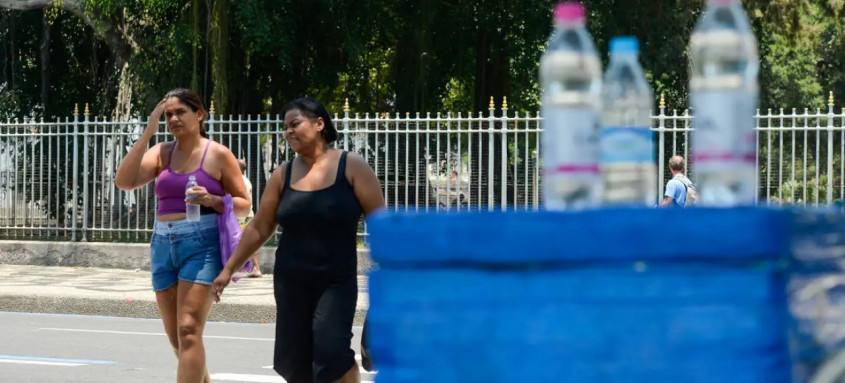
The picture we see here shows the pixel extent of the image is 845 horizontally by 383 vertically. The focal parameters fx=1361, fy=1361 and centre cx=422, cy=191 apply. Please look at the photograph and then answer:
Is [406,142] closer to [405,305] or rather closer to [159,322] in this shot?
[159,322]

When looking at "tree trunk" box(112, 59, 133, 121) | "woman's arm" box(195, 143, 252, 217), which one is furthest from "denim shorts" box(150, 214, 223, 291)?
"tree trunk" box(112, 59, 133, 121)

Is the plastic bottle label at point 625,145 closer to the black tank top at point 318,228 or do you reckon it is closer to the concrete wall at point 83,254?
the black tank top at point 318,228

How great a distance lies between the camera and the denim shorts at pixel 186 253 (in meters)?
6.20

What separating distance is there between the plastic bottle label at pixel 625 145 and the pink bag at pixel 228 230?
12.8 feet

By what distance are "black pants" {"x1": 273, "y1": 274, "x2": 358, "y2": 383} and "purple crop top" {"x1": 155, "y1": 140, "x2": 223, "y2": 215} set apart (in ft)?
3.35

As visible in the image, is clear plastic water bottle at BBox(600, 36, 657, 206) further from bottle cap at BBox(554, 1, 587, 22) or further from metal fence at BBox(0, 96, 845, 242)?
metal fence at BBox(0, 96, 845, 242)

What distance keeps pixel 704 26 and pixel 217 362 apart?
25.0 feet

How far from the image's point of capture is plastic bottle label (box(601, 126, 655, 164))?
2354mm

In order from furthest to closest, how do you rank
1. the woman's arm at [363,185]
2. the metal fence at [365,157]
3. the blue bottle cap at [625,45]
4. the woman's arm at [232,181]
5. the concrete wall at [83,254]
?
the concrete wall at [83,254], the metal fence at [365,157], the woman's arm at [232,181], the woman's arm at [363,185], the blue bottle cap at [625,45]

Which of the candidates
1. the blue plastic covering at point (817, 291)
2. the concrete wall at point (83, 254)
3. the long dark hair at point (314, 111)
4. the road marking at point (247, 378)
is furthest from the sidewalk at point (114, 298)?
the blue plastic covering at point (817, 291)

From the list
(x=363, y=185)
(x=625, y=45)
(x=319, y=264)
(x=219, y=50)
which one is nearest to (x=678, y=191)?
(x=363, y=185)

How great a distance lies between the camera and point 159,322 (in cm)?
1297

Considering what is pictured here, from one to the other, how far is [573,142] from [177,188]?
4213 millimetres

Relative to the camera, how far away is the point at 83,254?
57.6 ft
